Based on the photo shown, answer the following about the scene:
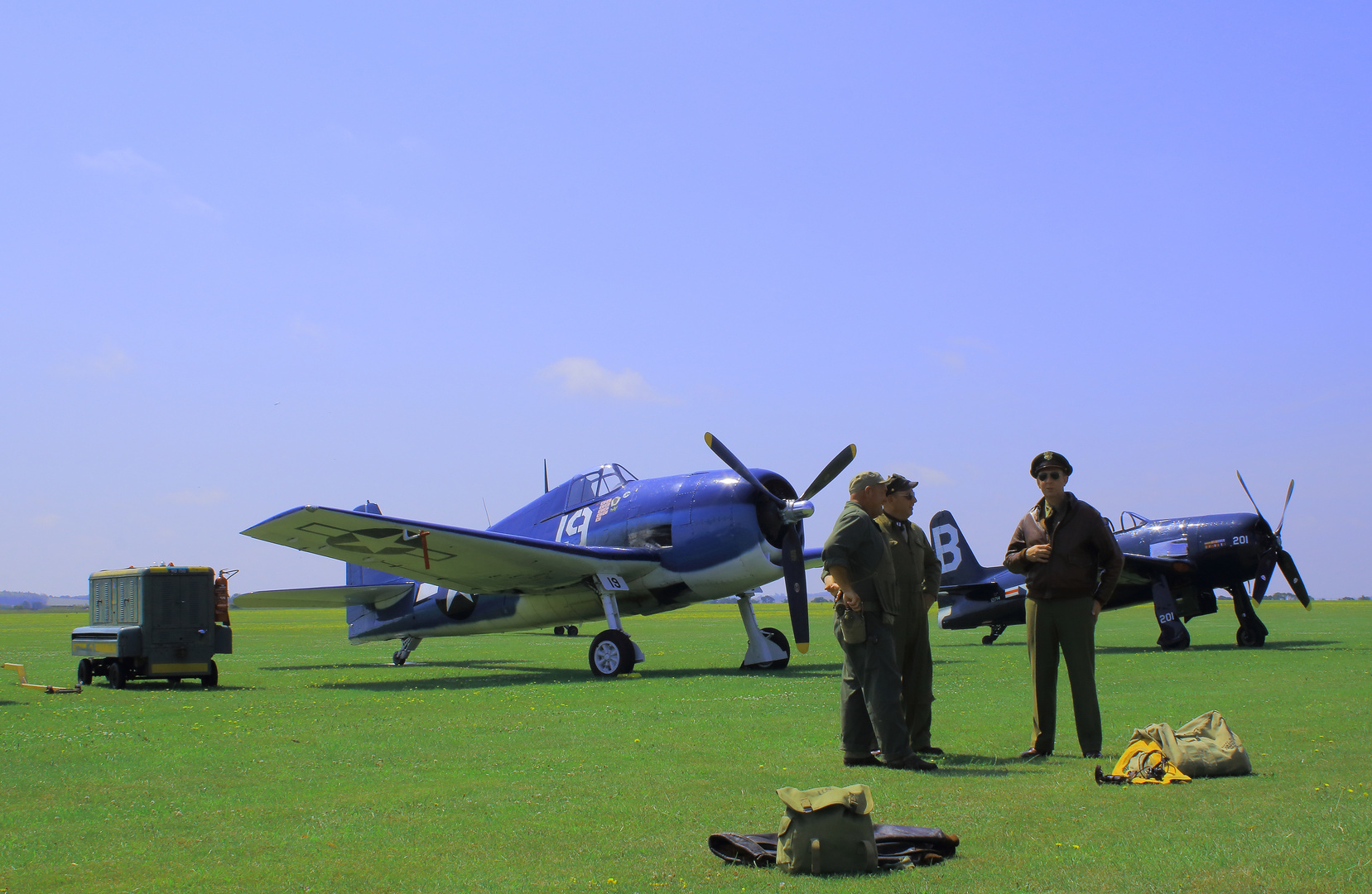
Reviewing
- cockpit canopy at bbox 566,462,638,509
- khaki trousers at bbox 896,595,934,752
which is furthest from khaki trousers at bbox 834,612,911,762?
cockpit canopy at bbox 566,462,638,509

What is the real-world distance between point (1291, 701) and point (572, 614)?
10.2 metres

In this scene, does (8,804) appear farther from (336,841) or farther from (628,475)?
(628,475)

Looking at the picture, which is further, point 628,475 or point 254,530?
point 628,475

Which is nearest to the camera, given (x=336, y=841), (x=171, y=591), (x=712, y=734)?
(x=336, y=841)

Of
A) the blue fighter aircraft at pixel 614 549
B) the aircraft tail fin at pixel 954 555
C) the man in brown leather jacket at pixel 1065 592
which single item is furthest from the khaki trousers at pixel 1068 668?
the aircraft tail fin at pixel 954 555

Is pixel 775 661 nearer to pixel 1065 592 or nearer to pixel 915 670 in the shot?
pixel 915 670

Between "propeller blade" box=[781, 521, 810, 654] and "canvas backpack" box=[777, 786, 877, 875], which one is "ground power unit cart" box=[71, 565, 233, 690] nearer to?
"propeller blade" box=[781, 521, 810, 654]

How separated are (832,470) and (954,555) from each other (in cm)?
1252

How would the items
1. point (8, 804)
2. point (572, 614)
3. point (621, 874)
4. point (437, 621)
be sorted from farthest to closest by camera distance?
point (437, 621) → point (572, 614) → point (8, 804) → point (621, 874)

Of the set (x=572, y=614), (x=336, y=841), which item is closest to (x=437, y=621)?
(x=572, y=614)

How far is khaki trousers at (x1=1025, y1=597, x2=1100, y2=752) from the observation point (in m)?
6.40

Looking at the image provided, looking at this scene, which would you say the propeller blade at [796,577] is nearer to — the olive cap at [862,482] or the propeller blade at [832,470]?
the propeller blade at [832,470]

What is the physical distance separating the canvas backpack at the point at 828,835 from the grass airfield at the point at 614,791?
4.4 inches

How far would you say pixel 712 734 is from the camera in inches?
307
